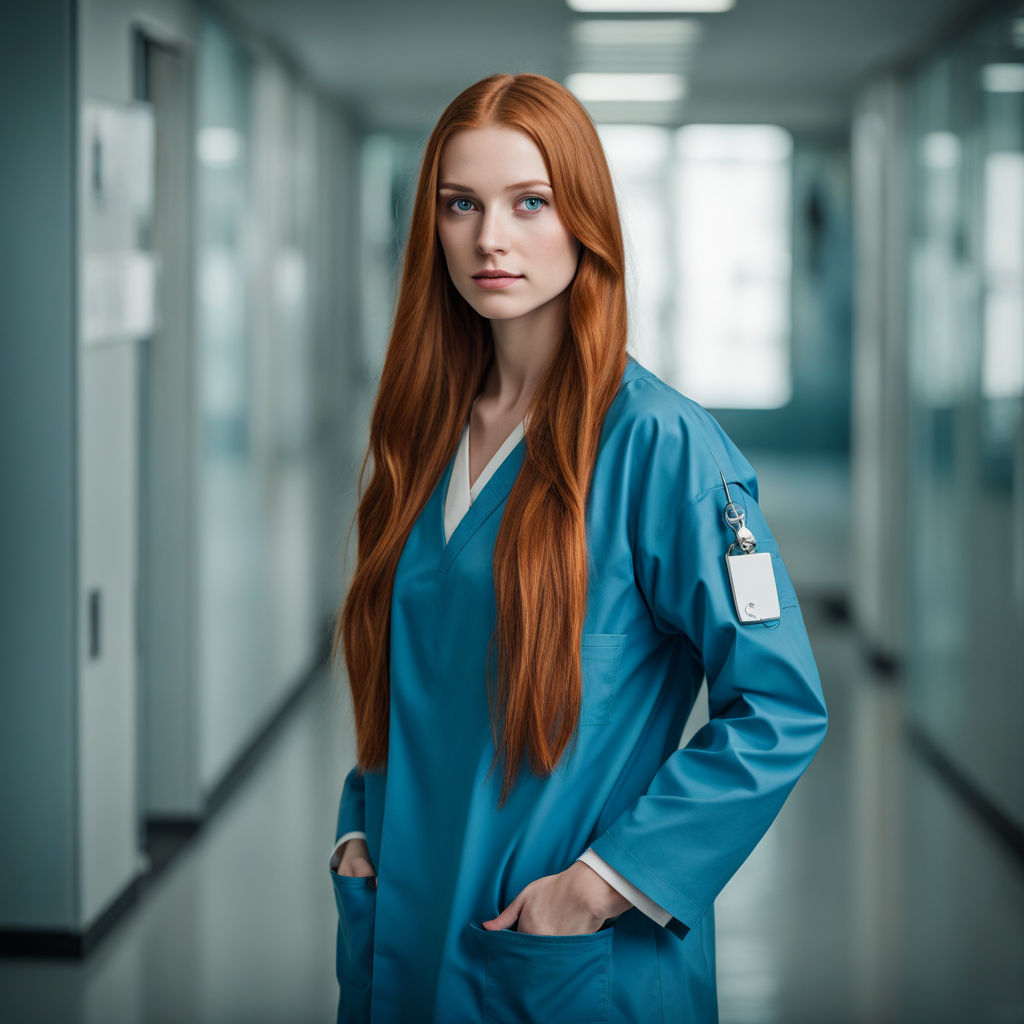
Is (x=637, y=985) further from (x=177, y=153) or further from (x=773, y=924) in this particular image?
(x=177, y=153)

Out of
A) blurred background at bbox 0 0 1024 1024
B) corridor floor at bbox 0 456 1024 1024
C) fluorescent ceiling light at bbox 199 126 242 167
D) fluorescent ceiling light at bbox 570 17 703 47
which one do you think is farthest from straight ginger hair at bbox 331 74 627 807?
fluorescent ceiling light at bbox 570 17 703 47

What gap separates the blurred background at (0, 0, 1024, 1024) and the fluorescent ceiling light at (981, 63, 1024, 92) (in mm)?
20

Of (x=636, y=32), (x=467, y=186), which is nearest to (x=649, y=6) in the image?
(x=636, y=32)

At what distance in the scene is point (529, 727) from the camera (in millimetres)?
1190

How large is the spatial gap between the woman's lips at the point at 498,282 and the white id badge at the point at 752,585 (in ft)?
1.12

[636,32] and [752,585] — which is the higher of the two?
[636,32]

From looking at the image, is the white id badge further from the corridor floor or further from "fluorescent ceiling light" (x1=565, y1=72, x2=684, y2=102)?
"fluorescent ceiling light" (x1=565, y1=72, x2=684, y2=102)

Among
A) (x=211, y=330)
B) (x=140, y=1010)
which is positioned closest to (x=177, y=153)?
(x=211, y=330)

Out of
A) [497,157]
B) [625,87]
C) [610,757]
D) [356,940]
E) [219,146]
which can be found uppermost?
[625,87]

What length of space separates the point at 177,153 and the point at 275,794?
202 cm

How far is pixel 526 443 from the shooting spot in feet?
4.09

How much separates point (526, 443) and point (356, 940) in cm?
57

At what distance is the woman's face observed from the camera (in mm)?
1195

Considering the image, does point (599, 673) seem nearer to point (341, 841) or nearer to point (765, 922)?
Result: point (341, 841)
